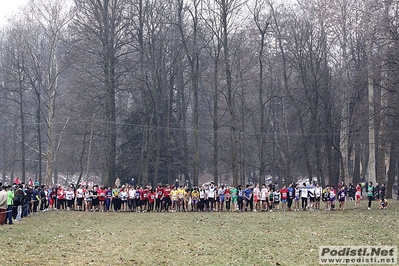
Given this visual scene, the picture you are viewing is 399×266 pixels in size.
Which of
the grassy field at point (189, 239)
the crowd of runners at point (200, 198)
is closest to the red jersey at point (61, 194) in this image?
the crowd of runners at point (200, 198)

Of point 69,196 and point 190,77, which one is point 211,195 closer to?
point 69,196

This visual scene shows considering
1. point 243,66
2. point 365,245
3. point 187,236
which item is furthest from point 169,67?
point 365,245

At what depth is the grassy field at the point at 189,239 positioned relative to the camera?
53.1 ft

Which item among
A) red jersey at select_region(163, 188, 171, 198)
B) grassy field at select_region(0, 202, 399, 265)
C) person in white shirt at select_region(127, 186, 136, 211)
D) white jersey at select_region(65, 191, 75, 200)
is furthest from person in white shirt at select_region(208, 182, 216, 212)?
white jersey at select_region(65, 191, 75, 200)

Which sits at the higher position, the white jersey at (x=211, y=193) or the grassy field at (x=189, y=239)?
the white jersey at (x=211, y=193)

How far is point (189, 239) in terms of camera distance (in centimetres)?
2081

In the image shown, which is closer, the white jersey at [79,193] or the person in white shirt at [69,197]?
the white jersey at [79,193]

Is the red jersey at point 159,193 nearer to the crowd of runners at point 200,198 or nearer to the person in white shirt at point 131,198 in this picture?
the crowd of runners at point 200,198

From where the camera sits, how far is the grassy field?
53.1ft

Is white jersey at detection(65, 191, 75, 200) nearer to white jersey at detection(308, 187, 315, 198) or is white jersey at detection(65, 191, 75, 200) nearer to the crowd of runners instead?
the crowd of runners

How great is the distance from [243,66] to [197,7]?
1003 cm

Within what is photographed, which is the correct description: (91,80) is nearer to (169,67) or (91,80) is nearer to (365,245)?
(169,67)

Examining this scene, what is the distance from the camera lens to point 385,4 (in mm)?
33656

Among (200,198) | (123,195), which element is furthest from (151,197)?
(200,198)
